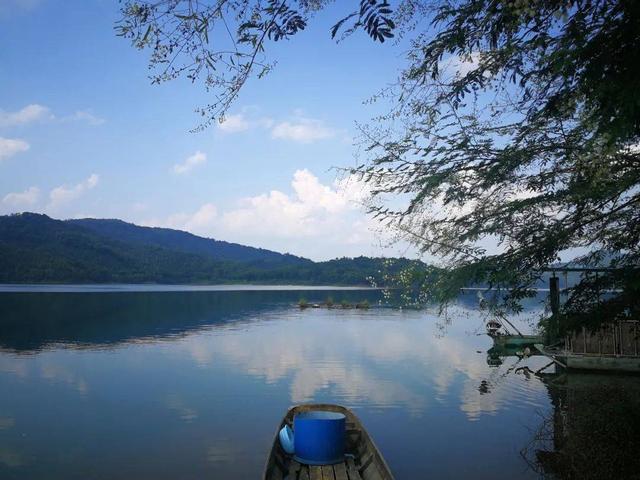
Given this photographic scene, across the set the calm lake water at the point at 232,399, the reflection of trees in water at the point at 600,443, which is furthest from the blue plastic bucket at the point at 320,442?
the reflection of trees in water at the point at 600,443

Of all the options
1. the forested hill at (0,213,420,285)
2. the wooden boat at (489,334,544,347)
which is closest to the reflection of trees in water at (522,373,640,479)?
the wooden boat at (489,334,544,347)

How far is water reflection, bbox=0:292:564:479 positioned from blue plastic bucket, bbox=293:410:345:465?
266 cm

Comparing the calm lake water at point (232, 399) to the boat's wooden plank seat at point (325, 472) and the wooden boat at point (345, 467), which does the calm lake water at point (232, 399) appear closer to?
the wooden boat at point (345, 467)

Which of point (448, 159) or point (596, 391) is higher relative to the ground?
point (448, 159)

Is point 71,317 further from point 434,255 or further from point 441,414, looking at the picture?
point 434,255

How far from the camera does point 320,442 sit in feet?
34.8

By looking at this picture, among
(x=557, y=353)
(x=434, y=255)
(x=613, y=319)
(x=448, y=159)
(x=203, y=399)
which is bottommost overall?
(x=203, y=399)

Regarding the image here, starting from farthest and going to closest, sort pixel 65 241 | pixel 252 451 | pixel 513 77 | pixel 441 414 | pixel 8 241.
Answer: pixel 65 241
pixel 8 241
pixel 441 414
pixel 252 451
pixel 513 77

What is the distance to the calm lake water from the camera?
1377 centimetres

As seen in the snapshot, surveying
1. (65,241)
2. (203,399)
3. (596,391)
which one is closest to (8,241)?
(65,241)

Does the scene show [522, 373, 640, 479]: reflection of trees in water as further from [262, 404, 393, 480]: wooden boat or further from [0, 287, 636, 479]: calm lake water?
[262, 404, 393, 480]: wooden boat

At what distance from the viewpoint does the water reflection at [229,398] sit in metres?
13.8

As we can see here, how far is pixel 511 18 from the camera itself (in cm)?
573

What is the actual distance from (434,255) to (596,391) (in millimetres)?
6442
